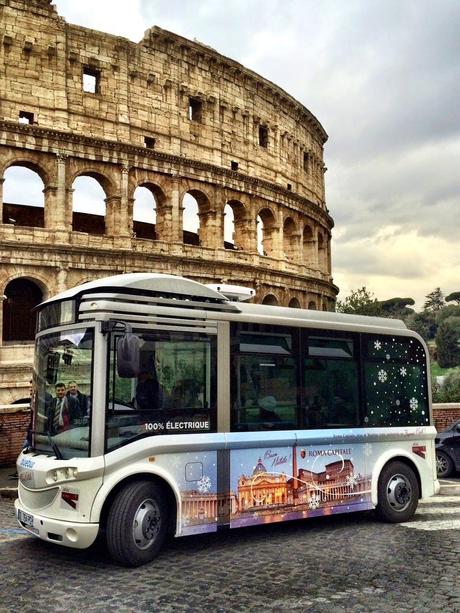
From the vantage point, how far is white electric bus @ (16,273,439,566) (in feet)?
19.5

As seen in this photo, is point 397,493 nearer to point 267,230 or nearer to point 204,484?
point 204,484

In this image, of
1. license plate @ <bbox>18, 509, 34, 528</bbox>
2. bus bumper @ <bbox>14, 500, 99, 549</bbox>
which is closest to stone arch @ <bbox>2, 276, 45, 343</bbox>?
license plate @ <bbox>18, 509, 34, 528</bbox>

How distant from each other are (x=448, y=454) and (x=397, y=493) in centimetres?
470

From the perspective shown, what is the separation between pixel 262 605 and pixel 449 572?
195 cm

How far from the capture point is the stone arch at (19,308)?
21.5m

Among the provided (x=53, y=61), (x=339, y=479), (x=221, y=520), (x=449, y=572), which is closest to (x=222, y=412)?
(x=221, y=520)

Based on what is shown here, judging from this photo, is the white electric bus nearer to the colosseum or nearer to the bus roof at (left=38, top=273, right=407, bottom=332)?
the bus roof at (left=38, top=273, right=407, bottom=332)

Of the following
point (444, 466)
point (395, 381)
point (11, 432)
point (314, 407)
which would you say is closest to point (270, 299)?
point (444, 466)

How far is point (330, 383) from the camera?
758cm

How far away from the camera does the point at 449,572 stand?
5695mm

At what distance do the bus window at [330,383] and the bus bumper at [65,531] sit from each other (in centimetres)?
284

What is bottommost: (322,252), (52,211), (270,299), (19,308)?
(19,308)

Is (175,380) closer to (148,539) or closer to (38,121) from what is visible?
(148,539)

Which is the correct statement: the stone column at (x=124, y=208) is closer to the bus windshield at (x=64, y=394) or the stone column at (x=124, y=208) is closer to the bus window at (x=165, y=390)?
the bus windshield at (x=64, y=394)
